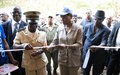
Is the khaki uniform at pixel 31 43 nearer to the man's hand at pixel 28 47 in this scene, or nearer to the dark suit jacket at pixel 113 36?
the man's hand at pixel 28 47

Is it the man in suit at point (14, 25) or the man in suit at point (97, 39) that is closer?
the man in suit at point (97, 39)

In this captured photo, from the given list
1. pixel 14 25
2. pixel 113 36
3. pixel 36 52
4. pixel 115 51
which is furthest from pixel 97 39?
pixel 14 25

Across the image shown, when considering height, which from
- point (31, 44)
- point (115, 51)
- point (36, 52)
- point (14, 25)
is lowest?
point (115, 51)

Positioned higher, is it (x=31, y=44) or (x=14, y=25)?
(x=14, y=25)

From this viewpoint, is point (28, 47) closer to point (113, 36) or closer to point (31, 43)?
point (31, 43)

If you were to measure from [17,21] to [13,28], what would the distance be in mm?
200

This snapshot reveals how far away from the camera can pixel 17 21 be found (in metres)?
4.57

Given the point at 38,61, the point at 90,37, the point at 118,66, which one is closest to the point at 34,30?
the point at 38,61

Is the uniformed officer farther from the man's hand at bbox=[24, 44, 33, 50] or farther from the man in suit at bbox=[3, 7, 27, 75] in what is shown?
the man in suit at bbox=[3, 7, 27, 75]

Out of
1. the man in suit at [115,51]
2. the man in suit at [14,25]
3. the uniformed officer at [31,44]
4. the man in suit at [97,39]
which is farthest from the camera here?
the man in suit at [115,51]

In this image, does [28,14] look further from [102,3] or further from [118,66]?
[102,3]

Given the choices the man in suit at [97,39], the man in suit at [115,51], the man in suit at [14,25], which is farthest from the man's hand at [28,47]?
the man in suit at [115,51]

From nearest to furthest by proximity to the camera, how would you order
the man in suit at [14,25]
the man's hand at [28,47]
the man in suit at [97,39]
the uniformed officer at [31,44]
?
the man's hand at [28,47]
the uniformed officer at [31,44]
the man in suit at [97,39]
the man in suit at [14,25]

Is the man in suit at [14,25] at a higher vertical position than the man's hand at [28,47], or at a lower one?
higher
